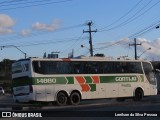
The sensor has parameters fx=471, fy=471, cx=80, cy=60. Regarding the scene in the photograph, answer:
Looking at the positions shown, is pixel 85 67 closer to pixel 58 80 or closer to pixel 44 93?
pixel 58 80

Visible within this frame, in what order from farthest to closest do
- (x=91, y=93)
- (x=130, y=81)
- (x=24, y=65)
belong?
(x=130, y=81), (x=91, y=93), (x=24, y=65)

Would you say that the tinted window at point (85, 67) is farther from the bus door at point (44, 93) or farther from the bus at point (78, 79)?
the bus door at point (44, 93)

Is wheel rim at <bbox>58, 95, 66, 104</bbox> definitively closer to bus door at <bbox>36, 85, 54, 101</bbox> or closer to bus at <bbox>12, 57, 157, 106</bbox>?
bus at <bbox>12, 57, 157, 106</bbox>

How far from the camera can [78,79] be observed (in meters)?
31.4

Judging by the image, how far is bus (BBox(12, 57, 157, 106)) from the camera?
29.6 meters

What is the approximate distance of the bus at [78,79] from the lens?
29562 mm

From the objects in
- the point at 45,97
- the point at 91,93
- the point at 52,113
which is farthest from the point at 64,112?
the point at 91,93

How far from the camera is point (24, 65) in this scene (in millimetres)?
29656

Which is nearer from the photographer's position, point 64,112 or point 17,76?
point 64,112

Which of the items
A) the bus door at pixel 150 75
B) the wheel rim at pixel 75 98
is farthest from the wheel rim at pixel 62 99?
the bus door at pixel 150 75

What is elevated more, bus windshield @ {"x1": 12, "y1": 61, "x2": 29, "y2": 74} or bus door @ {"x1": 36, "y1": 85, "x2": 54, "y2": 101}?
bus windshield @ {"x1": 12, "y1": 61, "x2": 29, "y2": 74}

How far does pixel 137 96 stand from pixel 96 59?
4.94 metres

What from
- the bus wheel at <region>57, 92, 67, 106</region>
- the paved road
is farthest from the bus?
the paved road

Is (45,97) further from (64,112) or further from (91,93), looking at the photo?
(64,112)
